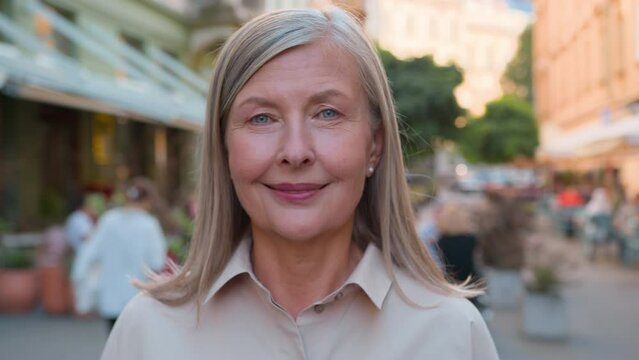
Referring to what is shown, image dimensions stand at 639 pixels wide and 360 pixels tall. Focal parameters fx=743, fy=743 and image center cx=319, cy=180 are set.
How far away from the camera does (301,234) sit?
1.65 m

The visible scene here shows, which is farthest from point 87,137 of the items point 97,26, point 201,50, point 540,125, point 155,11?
point 540,125

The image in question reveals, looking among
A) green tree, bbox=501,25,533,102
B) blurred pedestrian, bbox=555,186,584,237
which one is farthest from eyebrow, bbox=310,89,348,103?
green tree, bbox=501,25,533,102

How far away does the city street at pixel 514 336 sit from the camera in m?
7.86

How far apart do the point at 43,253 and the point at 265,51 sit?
9.79 m

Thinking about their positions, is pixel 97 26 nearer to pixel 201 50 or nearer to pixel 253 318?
pixel 201 50

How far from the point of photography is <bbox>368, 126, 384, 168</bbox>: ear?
1801mm

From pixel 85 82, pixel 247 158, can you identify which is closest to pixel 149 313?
pixel 247 158

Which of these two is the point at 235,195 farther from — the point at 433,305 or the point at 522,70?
the point at 522,70

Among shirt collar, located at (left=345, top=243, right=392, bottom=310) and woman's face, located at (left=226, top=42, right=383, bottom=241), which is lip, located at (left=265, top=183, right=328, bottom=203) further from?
shirt collar, located at (left=345, top=243, right=392, bottom=310)

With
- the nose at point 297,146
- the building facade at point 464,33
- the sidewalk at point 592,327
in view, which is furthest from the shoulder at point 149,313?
the building facade at point 464,33

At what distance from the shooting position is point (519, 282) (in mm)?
10906

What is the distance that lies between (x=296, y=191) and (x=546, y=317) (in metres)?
7.65

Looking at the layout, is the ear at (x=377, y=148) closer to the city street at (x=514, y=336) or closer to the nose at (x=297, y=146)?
the nose at (x=297, y=146)

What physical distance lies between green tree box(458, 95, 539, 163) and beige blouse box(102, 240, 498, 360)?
120 ft
